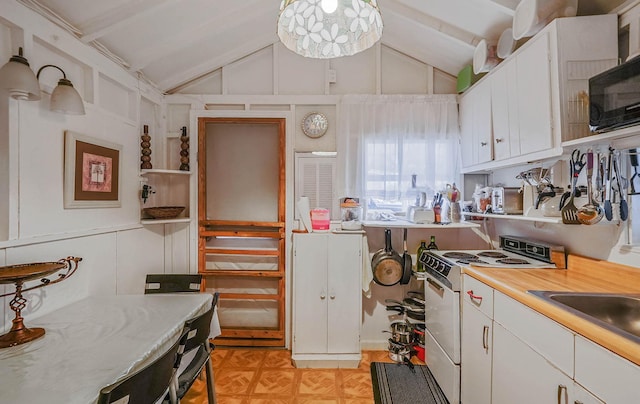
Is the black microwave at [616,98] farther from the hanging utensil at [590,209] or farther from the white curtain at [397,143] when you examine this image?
the white curtain at [397,143]

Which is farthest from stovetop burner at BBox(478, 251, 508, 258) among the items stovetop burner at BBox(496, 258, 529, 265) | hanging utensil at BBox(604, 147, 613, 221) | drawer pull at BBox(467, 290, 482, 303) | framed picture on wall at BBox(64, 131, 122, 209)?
framed picture on wall at BBox(64, 131, 122, 209)

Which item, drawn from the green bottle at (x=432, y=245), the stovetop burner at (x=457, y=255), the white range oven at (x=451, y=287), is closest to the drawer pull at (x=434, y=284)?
the white range oven at (x=451, y=287)

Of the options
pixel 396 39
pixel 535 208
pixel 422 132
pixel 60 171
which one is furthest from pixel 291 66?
pixel 535 208

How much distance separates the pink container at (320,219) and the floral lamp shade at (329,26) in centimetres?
154

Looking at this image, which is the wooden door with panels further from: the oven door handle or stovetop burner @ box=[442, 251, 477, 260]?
stovetop burner @ box=[442, 251, 477, 260]

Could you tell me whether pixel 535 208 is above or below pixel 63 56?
below

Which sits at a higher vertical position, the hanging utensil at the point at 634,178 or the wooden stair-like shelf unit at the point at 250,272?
the hanging utensil at the point at 634,178

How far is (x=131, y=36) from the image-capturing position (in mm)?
2170

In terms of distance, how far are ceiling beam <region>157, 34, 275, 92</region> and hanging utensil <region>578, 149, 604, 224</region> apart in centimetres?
270

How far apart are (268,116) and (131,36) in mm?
1200

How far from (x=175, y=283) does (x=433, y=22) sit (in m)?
2.86

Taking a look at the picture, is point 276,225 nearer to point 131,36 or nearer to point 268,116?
point 268,116

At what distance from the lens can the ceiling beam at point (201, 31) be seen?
7.69 ft

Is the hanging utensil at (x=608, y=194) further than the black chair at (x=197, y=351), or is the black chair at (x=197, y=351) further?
the hanging utensil at (x=608, y=194)
